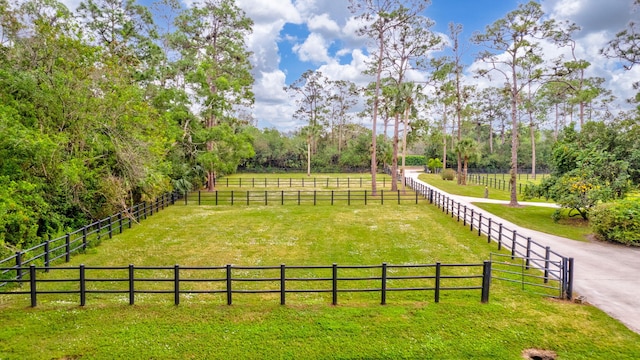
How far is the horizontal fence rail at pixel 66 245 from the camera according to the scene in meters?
10.6

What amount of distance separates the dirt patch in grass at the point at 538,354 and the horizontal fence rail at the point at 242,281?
6.59 feet

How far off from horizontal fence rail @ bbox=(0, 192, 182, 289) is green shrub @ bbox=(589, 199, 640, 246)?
20.3 m

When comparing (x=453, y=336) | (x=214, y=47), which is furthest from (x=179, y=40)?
(x=453, y=336)

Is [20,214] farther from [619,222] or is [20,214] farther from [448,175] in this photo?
[448,175]

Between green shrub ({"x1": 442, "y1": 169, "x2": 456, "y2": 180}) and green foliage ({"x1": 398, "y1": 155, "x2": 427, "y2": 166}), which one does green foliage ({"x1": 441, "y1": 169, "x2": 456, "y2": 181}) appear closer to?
green shrub ({"x1": 442, "y1": 169, "x2": 456, "y2": 180})

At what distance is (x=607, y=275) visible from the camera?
38.9 feet

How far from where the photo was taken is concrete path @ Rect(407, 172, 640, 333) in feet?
30.6

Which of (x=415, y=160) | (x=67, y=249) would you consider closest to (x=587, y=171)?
(x=67, y=249)

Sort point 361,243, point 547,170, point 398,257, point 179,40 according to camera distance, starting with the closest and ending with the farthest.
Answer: point 398,257, point 361,243, point 179,40, point 547,170

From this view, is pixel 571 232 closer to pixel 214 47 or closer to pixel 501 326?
pixel 501 326

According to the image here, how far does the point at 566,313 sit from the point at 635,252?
850 cm

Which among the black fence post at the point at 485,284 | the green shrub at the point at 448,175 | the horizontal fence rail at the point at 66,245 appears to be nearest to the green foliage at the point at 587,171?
the black fence post at the point at 485,284

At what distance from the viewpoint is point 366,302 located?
9695 mm

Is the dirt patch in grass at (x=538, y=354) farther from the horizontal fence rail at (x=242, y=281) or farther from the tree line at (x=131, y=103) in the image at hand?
the tree line at (x=131, y=103)
